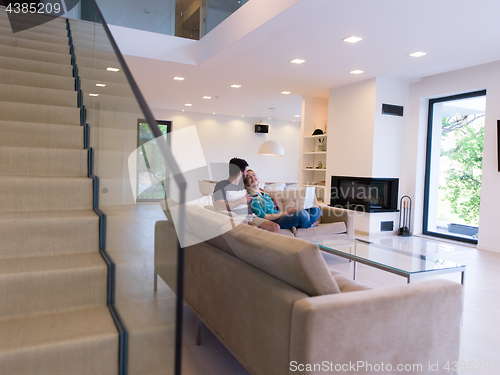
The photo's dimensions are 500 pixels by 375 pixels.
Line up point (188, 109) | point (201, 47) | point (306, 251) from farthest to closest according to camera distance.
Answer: point (188, 109), point (201, 47), point (306, 251)

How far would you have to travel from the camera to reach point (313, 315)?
1401 millimetres

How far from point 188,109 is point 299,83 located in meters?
4.80

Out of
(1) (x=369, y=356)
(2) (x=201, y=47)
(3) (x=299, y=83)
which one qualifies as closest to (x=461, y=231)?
(3) (x=299, y=83)

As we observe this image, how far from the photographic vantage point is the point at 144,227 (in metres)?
1.29

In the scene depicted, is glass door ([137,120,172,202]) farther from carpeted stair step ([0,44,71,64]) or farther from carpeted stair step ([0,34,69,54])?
carpeted stair step ([0,34,69,54])

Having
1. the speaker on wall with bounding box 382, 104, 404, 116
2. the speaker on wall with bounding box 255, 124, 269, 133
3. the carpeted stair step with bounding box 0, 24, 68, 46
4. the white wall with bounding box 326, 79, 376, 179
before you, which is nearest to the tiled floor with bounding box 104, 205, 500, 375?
the carpeted stair step with bounding box 0, 24, 68, 46

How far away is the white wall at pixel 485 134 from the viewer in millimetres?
5484

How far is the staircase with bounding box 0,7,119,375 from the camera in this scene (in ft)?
4.91

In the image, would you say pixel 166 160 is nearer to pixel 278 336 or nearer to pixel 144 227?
pixel 144 227

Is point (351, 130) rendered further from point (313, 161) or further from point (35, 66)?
point (35, 66)

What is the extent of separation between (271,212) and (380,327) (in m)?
2.93

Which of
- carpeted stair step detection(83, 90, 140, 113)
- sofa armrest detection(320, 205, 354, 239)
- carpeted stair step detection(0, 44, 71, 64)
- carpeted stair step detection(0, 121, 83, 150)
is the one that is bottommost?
sofa armrest detection(320, 205, 354, 239)

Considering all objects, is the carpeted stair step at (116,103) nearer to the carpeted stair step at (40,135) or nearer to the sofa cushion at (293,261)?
the carpeted stair step at (40,135)

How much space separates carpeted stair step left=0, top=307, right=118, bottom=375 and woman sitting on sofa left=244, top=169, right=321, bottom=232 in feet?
8.98
